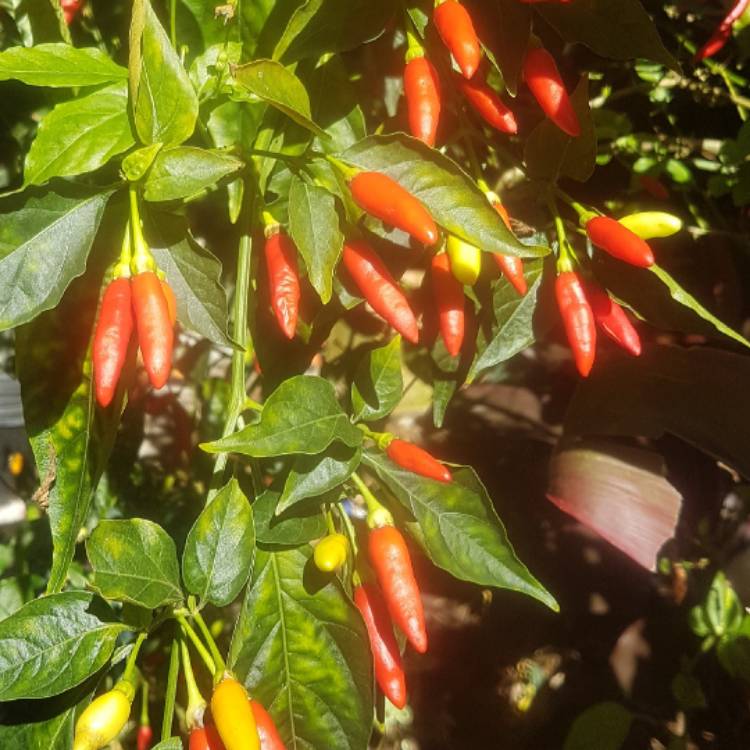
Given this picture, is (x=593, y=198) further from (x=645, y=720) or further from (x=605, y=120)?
(x=645, y=720)

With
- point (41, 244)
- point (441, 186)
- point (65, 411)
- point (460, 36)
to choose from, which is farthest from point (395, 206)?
point (65, 411)

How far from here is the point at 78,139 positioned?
24.7 inches

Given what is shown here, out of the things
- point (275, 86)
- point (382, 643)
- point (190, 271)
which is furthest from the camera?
point (382, 643)

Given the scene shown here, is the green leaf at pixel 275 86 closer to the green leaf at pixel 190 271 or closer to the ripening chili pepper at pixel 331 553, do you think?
the green leaf at pixel 190 271

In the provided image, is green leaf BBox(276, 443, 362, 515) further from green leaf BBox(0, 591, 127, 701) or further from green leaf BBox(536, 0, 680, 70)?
green leaf BBox(536, 0, 680, 70)

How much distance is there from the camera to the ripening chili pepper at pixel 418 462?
2.43 feet

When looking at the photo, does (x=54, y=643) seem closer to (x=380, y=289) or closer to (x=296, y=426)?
(x=296, y=426)

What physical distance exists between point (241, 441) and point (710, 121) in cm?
95

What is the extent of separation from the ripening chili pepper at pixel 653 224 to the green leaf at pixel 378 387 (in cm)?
25

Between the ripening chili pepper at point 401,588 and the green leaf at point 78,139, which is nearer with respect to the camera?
the green leaf at point 78,139

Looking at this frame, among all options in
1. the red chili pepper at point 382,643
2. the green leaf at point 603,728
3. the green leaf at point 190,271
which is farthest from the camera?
the green leaf at point 603,728

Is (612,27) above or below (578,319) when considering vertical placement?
above

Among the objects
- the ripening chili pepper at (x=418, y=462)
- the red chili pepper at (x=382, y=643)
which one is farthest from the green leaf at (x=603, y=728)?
the ripening chili pepper at (x=418, y=462)

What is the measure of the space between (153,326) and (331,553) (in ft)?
0.85
